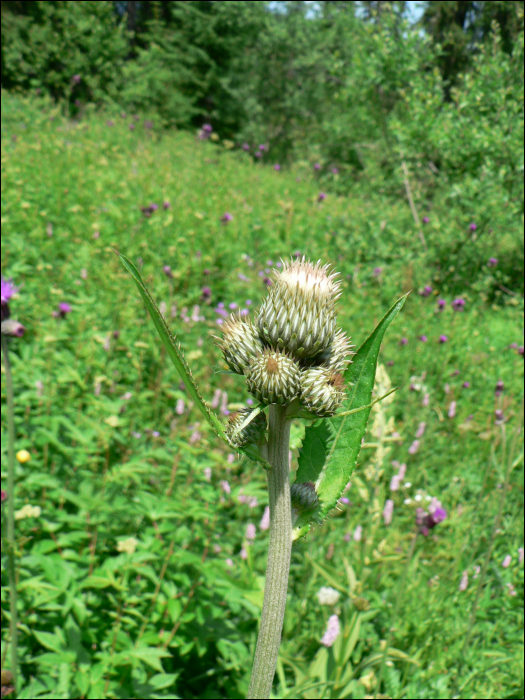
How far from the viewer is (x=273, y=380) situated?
0.72 meters

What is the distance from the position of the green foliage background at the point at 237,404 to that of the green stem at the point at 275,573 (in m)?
0.09

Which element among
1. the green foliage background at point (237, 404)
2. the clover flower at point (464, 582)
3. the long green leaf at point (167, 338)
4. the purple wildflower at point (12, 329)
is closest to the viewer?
the long green leaf at point (167, 338)

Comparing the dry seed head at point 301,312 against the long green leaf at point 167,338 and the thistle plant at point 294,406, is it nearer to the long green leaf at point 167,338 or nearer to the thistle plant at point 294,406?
the thistle plant at point 294,406

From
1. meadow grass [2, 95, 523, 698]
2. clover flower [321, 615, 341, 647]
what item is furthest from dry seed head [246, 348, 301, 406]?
clover flower [321, 615, 341, 647]

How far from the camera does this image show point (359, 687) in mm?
1954

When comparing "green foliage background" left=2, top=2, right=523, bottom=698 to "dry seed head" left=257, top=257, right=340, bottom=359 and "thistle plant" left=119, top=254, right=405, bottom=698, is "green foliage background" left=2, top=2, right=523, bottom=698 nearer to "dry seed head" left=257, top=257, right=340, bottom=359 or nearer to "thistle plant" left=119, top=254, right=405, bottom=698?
"thistle plant" left=119, top=254, right=405, bottom=698

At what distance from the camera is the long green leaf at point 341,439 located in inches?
30.5

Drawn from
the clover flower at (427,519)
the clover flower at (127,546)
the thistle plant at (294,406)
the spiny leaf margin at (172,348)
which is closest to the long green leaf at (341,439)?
the thistle plant at (294,406)

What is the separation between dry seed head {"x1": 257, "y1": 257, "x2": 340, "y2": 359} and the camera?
2.54 feet

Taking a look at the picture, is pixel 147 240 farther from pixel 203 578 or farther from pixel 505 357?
pixel 505 357

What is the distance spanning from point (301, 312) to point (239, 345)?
0.14 metres

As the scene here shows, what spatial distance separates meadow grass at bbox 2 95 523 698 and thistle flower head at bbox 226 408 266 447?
0.32ft

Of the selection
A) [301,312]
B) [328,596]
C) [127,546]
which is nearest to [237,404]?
[127,546]

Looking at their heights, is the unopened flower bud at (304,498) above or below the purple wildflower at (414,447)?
below
